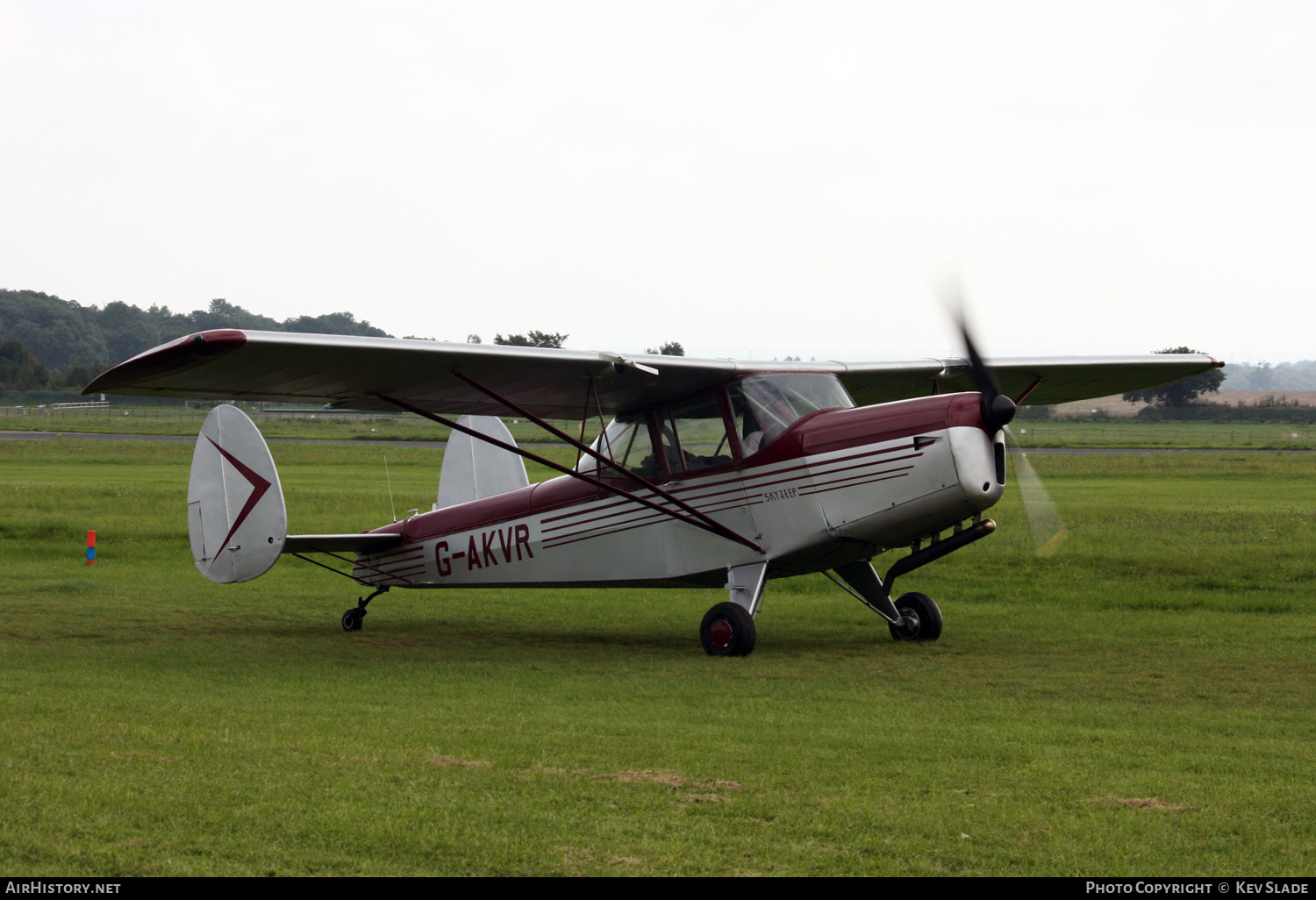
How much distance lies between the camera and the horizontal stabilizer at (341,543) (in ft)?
43.0

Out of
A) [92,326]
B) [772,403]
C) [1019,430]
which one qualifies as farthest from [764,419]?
[92,326]

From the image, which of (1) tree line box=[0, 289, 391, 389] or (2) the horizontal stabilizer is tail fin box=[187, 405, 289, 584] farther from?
(1) tree line box=[0, 289, 391, 389]

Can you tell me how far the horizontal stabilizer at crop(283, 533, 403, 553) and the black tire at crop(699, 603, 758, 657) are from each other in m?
4.63

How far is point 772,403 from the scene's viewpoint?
11609 mm

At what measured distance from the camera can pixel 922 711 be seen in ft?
27.3

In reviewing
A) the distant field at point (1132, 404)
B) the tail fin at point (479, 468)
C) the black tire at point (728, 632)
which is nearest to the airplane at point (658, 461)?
the black tire at point (728, 632)

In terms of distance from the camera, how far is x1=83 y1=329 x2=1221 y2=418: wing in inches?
377

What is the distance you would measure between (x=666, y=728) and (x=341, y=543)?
288 inches

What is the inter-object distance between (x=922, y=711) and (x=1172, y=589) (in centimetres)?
921

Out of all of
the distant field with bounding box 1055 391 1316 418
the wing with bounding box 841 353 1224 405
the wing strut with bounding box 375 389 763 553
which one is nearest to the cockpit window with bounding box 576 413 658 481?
the wing strut with bounding box 375 389 763 553

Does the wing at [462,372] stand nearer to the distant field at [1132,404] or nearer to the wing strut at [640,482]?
the wing strut at [640,482]

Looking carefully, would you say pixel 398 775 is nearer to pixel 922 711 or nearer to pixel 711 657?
pixel 922 711

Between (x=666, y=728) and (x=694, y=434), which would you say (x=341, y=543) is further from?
(x=666, y=728)
